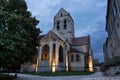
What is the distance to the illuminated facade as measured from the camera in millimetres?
36969

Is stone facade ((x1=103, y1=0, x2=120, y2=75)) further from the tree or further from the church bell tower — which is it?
the church bell tower

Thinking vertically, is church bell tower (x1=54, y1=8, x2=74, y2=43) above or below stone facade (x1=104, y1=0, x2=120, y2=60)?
above

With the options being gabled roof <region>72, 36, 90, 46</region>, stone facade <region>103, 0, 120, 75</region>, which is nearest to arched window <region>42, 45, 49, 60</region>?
gabled roof <region>72, 36, 90, 46</region>

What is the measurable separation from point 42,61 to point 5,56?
25.2 m

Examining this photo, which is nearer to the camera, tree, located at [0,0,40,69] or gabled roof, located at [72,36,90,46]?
tree, located at [0,0,40,69]

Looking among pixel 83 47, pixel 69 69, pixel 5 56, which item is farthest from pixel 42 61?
pixel 5 56

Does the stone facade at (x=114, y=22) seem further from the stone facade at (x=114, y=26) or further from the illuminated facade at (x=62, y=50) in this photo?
the illuminated facade at (x=62, y=50)

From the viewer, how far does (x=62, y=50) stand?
134 feet

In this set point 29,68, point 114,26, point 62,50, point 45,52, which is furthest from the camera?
point 62,50

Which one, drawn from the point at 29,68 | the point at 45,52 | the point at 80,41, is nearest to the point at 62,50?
the point at 45,52

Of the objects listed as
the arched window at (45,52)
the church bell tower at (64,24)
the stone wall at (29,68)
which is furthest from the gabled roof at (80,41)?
the stone wall at (29,68)

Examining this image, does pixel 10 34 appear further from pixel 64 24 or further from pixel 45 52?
pixel 64 24

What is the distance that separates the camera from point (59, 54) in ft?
132

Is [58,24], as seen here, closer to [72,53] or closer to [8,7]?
[72,53]
